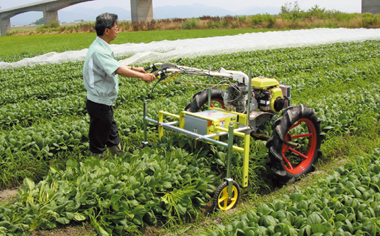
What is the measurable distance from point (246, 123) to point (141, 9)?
50390 millimetres

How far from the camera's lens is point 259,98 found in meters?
4.59

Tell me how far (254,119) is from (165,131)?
61.2 inches

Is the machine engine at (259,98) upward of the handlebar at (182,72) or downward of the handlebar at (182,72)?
downward

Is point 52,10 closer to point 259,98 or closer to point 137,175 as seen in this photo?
point 259,98

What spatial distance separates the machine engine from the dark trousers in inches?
59.3

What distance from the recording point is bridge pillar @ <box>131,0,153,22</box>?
167ft

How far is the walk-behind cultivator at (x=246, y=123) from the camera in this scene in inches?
144

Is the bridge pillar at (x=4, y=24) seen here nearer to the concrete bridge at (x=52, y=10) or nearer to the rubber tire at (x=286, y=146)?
the concrete bridge at (x=52, y=10)

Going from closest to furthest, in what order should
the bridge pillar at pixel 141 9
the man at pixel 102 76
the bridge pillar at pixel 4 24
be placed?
the man at pixel 102 76 → the bridge pillar at pixel 141 9 → the bridge pillar at pixel 4 24

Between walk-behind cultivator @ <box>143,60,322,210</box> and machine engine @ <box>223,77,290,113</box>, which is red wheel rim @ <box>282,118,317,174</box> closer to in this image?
walk-behind cultivator @ <box>143,60,322,210</box>

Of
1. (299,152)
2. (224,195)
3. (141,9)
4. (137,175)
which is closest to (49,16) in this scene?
(141,9)

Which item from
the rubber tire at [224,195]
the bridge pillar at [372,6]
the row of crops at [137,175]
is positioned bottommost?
the rubber tire at [224,195]

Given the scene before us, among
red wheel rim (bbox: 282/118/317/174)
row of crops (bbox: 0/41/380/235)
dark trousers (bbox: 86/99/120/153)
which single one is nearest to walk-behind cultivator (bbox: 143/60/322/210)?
red wheel rim (bbox: 282/118/317/174)

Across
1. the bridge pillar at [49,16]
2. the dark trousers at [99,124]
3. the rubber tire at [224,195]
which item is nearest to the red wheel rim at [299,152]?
the rubber tire at [224,195]
